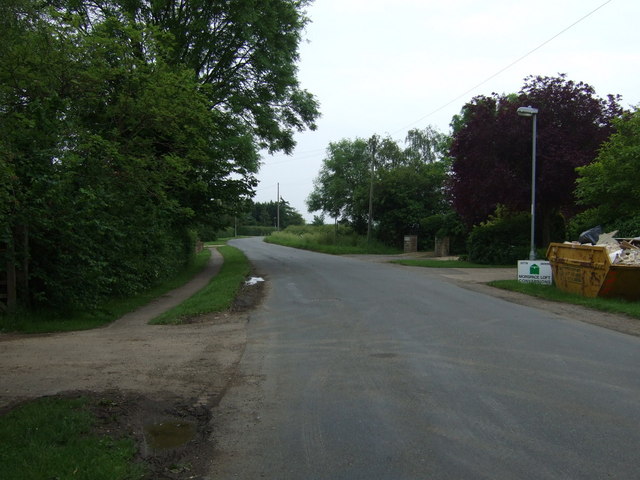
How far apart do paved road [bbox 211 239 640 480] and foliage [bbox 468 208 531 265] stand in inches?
734

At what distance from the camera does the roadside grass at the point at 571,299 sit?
12359mm

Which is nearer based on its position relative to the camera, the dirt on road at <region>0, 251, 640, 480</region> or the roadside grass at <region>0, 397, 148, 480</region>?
the roadside grass at <region>0, 397, 148, 480</region>

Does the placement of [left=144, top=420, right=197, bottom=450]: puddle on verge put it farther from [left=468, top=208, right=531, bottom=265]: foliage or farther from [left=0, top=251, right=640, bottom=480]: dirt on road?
[left=468, top=208, right=531, bottom=265]: foliage

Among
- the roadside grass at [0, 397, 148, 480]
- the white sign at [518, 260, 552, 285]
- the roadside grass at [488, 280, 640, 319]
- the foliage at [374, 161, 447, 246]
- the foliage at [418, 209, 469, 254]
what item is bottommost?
the roadside grass at [0, 397, 148, 480]

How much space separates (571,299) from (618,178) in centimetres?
638

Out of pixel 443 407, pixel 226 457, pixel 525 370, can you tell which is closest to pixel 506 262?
pixel 525 370

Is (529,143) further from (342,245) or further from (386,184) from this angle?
(342,245)

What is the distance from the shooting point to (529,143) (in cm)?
2684

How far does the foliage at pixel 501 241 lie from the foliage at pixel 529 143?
1.64 meters

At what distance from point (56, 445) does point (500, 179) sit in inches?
999

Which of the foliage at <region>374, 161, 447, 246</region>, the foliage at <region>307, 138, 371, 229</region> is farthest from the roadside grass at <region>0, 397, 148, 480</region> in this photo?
the foliage at <region>307, 138, 371, 229</region>

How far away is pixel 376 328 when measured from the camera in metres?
10.1

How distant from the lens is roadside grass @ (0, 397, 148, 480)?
3.79m

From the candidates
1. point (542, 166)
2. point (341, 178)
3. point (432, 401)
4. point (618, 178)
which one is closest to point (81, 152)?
point (432, 401)
